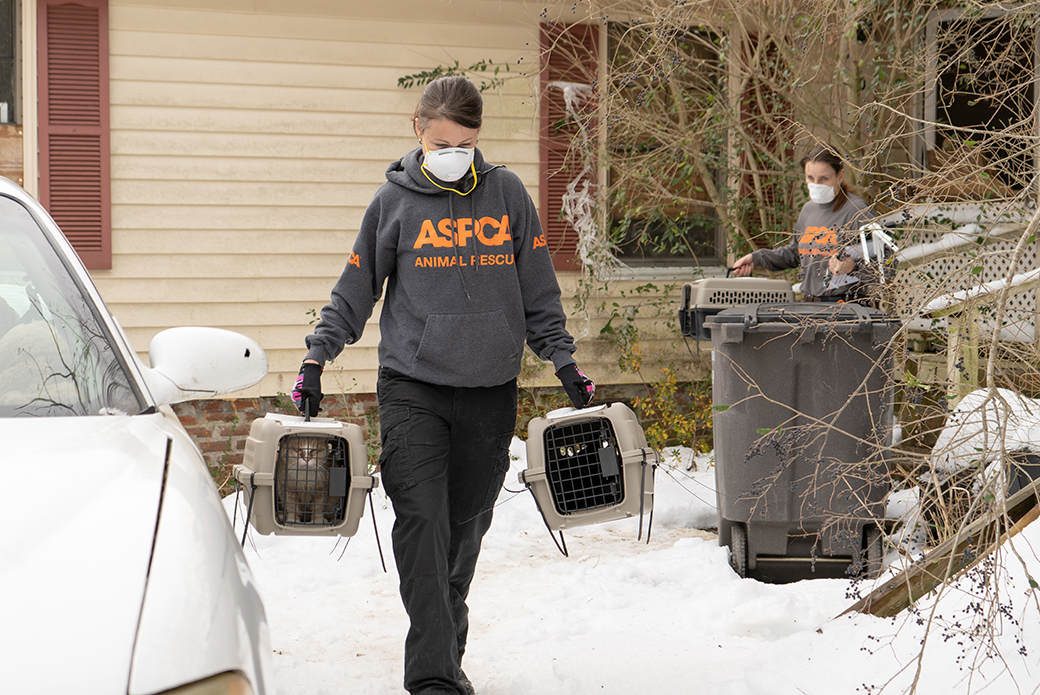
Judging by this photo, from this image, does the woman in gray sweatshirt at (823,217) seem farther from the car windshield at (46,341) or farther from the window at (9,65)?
the window at (9,65)

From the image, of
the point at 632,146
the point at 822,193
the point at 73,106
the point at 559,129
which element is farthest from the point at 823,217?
the point at 73,106

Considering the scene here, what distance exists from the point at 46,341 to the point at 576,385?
1586mm

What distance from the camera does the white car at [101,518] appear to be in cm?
116

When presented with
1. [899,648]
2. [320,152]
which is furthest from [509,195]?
[320,152]

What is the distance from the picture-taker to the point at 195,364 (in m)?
2.11

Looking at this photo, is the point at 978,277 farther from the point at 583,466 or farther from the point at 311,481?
the point at 311,481

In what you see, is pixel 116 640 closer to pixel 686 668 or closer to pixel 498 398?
pixel 498 398

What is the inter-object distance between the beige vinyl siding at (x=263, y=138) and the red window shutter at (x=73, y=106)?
0.09m

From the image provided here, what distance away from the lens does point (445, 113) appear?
2885 mm

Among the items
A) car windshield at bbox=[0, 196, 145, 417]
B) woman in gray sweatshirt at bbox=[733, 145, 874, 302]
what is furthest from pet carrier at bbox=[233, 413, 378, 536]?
woman in gray sweatshirt at bbox=[733, 145, 874, 302]

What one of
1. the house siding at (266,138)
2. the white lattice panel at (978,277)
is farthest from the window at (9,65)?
the white lattice panel at (978,277)

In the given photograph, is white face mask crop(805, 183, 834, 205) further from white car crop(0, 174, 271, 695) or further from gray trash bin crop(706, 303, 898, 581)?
white car crop(0, 174, 271, 695)

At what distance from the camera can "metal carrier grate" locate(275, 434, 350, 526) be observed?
113 inches

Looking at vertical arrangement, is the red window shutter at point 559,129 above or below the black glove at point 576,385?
above
